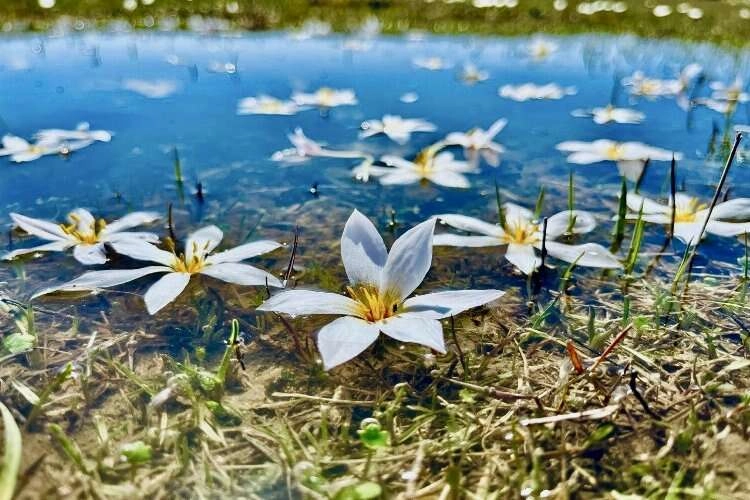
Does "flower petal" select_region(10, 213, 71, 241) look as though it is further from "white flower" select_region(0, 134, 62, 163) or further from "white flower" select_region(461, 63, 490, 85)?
"white flower" select_region(461, 63, 490, 85)

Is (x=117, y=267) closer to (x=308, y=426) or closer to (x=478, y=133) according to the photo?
(x=308, y=426)

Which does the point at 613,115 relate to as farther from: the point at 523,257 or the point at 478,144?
the point at 523,257

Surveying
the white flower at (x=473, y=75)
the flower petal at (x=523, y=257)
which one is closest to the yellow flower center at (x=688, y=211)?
the flower petal at (x=523, y=257)

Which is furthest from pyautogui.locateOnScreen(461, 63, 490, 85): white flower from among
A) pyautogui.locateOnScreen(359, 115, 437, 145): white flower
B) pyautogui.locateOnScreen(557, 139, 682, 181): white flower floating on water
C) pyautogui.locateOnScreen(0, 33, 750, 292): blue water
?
pyautogui.locateOnScreen(557, 139, 682, 181): white flower floating on water

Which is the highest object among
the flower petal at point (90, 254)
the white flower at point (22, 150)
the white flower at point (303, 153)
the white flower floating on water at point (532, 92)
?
the white flower floating on water at point (532, 92)

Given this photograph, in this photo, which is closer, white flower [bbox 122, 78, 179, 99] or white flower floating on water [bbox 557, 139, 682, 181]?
white flower floating on water [bbox 557, 139, 682, 181]

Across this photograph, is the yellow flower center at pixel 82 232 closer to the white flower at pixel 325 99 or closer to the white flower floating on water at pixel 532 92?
the white flower at pixel 325 99
